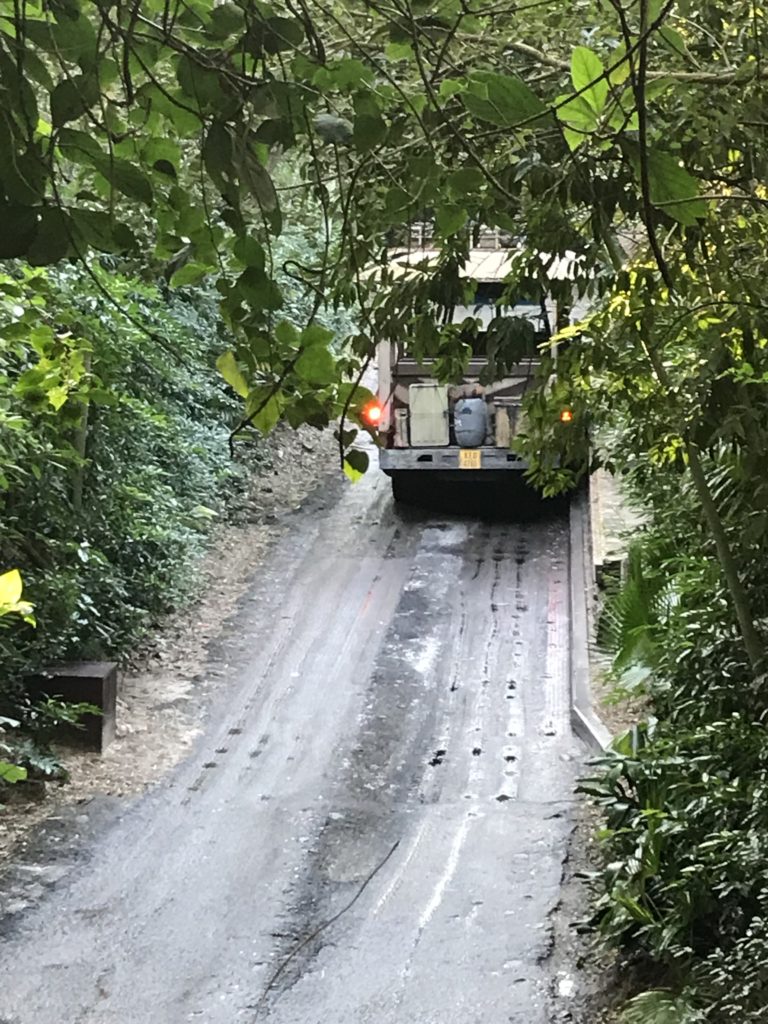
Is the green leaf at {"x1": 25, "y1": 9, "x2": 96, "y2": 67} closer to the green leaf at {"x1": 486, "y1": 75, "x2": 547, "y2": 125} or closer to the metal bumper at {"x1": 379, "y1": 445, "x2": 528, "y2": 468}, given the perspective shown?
the green leaf at {"x1": 486, "y1": 75, "x2": 547, "y2": 125}

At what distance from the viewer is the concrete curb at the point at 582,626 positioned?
22.2ft

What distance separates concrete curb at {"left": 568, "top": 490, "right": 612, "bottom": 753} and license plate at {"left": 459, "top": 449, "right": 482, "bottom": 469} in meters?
1.03

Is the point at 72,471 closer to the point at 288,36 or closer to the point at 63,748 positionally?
the point at 63,748

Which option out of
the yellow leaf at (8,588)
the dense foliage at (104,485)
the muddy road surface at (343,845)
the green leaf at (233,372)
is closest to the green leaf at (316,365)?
the green leaf at (233,372)

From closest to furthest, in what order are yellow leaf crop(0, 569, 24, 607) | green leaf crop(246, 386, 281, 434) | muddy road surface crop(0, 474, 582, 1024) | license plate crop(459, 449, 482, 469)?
green leaf crop(246, 386, 281, 434) < yellow leaf crop(0, 569, 24, 607) < muddy road surface crop(0, 474, 582, 1024) < license plate crop(459, 449, 482, 469)

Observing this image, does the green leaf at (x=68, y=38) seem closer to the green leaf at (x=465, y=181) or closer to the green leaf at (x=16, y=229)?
the green leaf at (x=16, y=229)

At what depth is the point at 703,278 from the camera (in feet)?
11.1

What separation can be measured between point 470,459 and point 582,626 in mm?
3349

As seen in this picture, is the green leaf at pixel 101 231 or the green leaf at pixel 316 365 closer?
Result: the green leaf at pixel 101 231

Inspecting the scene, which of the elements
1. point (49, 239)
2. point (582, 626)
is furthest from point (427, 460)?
point (49, 239)

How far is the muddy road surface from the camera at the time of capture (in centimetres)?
444

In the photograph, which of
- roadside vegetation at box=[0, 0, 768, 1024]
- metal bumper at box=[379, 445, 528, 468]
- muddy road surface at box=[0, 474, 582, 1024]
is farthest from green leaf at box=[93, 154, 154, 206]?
metal bumper at box=[379, 445, 528, 468]

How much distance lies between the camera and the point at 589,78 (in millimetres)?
1694

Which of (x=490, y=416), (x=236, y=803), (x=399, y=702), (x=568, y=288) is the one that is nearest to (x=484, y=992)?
(x=236, y=803)
